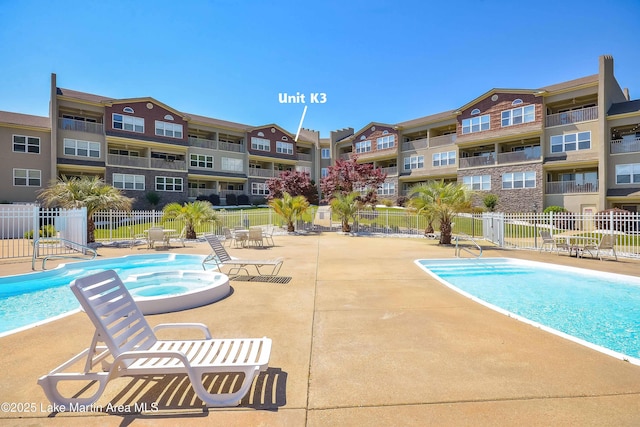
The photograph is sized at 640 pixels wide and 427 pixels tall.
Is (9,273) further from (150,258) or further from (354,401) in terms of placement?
(354,401)

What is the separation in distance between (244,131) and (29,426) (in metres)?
A: 46.0

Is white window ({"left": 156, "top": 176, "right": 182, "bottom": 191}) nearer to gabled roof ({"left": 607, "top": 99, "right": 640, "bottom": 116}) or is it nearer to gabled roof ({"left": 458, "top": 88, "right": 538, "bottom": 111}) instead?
gabled roof ({"left": 458, "top": 88, "right": 538, "bottom": 111})

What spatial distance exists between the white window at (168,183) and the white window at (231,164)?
21.1ft

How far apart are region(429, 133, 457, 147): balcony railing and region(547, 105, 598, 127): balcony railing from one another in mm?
9432

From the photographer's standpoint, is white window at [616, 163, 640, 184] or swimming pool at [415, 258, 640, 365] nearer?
swimming pool at [415, 258, 640, 365]

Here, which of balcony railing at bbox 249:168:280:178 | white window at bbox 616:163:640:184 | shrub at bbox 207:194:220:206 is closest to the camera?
white window at bbox 616:163:640:184

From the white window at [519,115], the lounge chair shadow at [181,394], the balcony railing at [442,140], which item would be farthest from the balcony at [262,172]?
the lounge chair shadow at [181,394]

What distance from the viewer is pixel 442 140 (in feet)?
131

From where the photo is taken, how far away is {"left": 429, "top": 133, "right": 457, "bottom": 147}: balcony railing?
3893 centimetres

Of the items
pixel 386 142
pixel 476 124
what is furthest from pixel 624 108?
pixel 386 142

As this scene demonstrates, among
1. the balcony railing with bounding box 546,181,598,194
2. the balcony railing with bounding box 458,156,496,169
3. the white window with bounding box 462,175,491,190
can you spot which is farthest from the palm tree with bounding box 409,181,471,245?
the balcony railing with bounding box 458,156,496,169

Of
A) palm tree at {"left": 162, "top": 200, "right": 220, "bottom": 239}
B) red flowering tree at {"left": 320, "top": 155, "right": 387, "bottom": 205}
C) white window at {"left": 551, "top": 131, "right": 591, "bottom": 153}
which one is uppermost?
white window at {"left": 551, "top": 131, "right": 591, "bottom": 153}

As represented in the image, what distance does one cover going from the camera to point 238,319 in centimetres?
600

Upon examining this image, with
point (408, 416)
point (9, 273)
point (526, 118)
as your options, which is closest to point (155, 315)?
point (408, 416)
